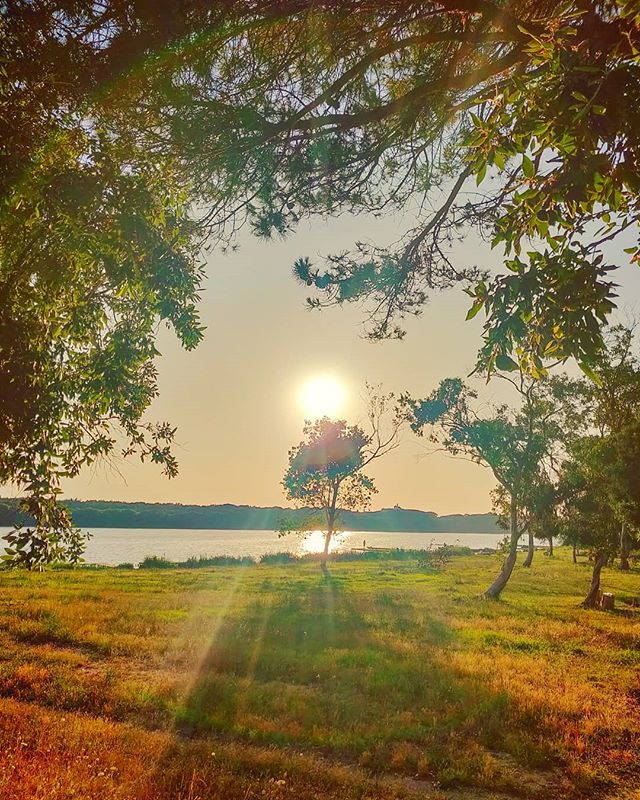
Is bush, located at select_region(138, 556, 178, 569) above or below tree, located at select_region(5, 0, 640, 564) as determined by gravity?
below

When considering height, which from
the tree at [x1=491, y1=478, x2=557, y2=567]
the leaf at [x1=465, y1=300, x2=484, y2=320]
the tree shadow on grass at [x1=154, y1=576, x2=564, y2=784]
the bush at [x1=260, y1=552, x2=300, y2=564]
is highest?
the leaf at [x1=465, y1=300, x2=484, y2=320]

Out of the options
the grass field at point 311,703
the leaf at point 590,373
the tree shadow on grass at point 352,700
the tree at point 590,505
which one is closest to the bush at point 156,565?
the grass field at point 311,703

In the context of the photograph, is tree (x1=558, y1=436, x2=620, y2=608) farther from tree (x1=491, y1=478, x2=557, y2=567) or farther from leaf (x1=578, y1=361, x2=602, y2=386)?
leaf (x1=578, y1=361, x2=602, y2=386)

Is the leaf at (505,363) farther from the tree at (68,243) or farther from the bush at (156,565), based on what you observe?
the bush at (156,565)

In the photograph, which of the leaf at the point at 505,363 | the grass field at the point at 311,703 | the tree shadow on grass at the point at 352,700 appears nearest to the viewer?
the leaf at the point at 505,363

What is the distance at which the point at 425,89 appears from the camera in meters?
7.41

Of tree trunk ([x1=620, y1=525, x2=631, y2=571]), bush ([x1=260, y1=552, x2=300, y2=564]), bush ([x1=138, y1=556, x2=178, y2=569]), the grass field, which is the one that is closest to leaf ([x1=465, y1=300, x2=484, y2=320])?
the grass field

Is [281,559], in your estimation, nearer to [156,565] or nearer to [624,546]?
[156,565]

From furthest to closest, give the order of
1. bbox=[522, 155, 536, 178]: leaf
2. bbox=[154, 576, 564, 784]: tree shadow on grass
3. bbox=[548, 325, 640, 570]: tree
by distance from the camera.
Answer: bbox=[548, 325, 640, 570]: tree → bbox=[154, 576, 564, 784]: tree shadow on grass → bbox=[522, 155, 536, 178]: leaf

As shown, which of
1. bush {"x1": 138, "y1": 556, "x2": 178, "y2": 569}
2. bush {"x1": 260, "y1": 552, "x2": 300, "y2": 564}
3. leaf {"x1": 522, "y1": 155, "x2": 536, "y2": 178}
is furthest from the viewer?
bush {"x1": 260, "y1": 552, "x2": 300, "y2": 564}

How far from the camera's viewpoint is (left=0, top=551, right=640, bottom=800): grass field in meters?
7.89

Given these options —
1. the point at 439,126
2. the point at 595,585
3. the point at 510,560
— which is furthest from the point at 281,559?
the point at 439,126

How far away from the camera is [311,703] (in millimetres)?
11750

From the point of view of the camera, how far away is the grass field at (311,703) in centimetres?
789
